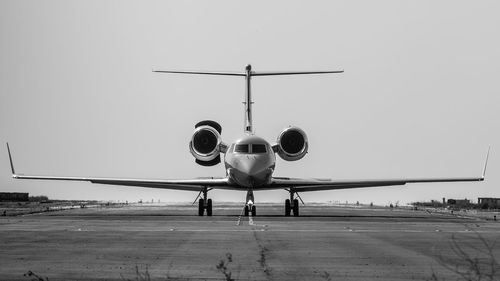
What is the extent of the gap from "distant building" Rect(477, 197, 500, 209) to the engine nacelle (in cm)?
3268

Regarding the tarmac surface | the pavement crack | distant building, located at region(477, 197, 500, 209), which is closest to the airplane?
the tarmac surface

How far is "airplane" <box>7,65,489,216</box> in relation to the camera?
3878 cm

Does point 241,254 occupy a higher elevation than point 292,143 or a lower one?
lower

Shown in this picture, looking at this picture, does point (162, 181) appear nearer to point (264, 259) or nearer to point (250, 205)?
point (250, 205)

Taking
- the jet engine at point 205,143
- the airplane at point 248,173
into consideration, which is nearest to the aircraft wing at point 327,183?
the airplane at point 248,173

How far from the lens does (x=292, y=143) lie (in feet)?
142

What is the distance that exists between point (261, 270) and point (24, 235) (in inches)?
434

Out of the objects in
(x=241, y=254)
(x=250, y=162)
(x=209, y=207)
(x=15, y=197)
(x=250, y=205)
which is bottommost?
(x=15, y=197)

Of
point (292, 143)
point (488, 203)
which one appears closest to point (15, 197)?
point (488, 203)

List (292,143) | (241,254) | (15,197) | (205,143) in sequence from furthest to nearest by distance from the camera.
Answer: (15,197) → (205,143) → (292,143) → (241,254)

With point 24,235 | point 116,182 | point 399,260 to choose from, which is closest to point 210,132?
point 116,182

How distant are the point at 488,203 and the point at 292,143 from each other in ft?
118

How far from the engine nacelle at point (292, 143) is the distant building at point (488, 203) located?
32.7 m

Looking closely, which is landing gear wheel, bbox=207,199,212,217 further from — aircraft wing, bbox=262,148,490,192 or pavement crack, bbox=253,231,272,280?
pavement crack, bbox=253,231,272,280
